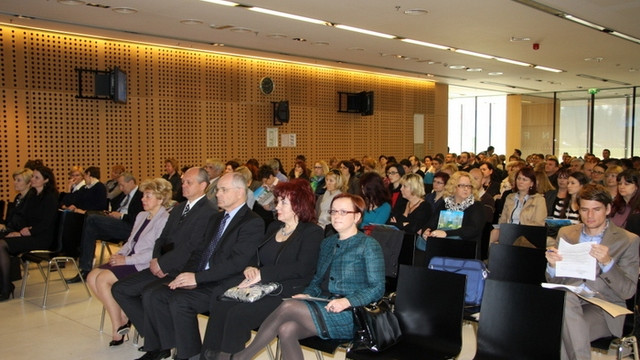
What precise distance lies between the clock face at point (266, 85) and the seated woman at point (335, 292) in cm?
1058

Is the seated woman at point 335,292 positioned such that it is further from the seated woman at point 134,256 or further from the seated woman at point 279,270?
the seated woman at point 134,256

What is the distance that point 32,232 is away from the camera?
6422mm

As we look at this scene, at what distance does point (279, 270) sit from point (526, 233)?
2.51 m

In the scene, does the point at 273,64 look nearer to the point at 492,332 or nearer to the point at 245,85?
the point at 245,85

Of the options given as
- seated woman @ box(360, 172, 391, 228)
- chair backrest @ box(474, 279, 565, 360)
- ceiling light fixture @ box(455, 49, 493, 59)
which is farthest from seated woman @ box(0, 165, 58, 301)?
ceiling light fixture @ box(455, 49, 493, 59)

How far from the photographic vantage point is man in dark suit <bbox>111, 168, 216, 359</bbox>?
4539 mm

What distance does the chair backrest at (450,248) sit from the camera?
14.3 feet

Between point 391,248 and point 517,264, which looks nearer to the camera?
point 517,264

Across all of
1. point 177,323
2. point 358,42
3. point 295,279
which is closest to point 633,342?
point 295,279

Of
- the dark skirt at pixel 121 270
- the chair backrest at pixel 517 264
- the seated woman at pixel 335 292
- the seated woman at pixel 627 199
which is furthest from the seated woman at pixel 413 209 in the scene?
the dark skirt at pixel 121 270

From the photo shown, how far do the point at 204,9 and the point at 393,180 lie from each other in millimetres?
3789

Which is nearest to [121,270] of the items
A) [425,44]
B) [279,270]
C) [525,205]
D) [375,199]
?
[279,270]

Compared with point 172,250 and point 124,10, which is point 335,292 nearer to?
point 172,250

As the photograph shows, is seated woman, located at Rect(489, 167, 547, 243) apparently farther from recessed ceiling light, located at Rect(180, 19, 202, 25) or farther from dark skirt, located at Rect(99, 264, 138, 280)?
recessed ceiling light, located at Rect(180, 19, 202, 25)
